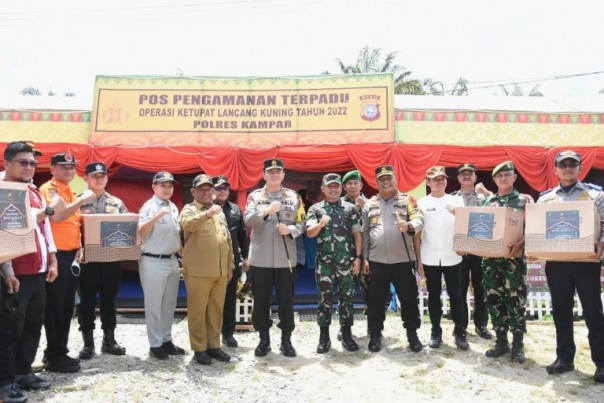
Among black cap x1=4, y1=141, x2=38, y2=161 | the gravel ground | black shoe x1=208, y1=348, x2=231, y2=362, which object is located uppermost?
black cap x1=4, y1=141, x2=38, y2=161

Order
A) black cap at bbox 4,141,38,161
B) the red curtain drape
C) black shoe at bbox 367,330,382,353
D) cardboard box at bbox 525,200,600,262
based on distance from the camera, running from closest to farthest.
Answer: black cap at bbox 4,141,38,161 < cardboard box at bbox 525,200,600,262 < black shoe at bbox 367,330,382,353 < the red curtain drape

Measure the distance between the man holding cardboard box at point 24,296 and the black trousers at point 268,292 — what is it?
5.41ft

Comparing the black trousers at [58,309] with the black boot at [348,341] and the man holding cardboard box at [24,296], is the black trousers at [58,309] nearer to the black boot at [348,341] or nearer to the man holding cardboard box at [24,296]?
the man holding cardboard box at [24,296]

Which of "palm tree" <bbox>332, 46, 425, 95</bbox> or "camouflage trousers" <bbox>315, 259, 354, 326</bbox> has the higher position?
"palm tree" <bbox>332, 46, 425, 95</bbox>

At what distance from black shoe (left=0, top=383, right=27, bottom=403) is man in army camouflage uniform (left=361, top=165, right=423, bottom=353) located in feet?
9.32

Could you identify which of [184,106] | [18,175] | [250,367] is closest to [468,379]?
[250,367]

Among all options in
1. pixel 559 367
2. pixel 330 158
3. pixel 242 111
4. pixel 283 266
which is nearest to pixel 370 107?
Answer: pixel 330 158

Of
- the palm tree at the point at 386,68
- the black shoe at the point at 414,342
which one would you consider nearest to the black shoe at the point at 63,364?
the black shoe at the point at 414,342

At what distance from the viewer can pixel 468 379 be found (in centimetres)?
348

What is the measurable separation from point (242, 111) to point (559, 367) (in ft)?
19.6

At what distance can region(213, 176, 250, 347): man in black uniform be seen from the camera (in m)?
4.50

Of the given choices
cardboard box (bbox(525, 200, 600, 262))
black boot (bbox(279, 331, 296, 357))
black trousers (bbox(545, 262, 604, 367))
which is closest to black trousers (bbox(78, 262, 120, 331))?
black boot (bbox(279, 331, 296, 357))

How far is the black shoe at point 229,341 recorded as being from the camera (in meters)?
4.46

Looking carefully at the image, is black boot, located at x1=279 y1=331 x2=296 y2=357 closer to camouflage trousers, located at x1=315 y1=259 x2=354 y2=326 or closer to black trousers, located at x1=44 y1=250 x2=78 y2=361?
camouflage trousers, located at x1=315 y1=259 x2=354 y2=326
